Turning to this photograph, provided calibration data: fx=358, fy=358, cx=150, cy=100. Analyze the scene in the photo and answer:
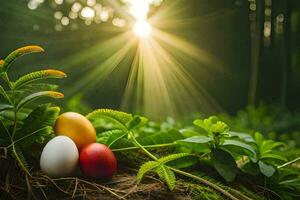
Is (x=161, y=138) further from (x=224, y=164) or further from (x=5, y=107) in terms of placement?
(x=5, y=107)

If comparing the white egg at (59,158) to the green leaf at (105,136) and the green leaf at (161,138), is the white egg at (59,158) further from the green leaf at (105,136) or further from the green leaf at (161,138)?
the green leaf at (161,138)

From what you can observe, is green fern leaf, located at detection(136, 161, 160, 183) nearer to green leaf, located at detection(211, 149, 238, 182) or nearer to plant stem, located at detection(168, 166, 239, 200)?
plant stem, located at detection(168, 166, 239, 200)

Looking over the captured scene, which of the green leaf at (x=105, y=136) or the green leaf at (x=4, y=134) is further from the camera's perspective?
the green leaf at (x=105, y=136)

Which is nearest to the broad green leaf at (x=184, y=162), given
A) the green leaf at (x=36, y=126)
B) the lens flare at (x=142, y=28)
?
the green leaf at (x=36, y=126)

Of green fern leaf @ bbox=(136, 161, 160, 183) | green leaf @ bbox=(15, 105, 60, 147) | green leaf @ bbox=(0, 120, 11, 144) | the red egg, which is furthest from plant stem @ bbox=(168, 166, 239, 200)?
green leaf @ bbox=(0, 120, 11, 144)

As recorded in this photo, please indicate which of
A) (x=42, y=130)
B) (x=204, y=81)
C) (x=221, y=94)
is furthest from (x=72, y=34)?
(x=42, y=130)
